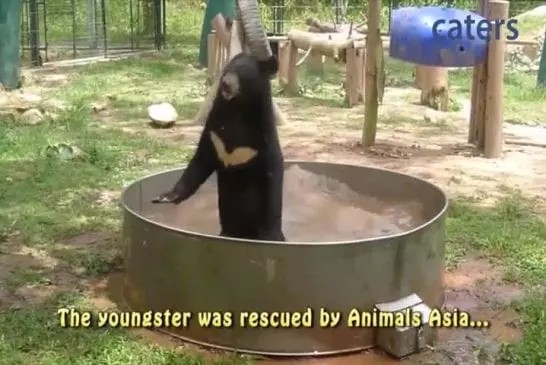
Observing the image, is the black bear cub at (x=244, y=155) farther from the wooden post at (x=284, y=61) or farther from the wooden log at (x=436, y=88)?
the wooden post at (x=284, y=61)

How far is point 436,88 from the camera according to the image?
9.65 m

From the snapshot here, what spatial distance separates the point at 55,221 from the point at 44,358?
2.00 meters

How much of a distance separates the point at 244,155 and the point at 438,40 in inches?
165

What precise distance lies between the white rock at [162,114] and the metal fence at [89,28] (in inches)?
152

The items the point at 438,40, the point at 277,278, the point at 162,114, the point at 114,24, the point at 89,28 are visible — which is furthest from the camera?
the point at 114,24

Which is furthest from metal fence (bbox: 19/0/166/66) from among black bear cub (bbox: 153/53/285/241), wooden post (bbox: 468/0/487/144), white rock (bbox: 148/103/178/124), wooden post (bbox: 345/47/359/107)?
black bear cub (bbox: 153/53/285/241)

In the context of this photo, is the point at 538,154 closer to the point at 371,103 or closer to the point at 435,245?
the point at 371,103

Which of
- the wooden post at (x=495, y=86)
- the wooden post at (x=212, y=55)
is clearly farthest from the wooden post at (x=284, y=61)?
the wooden post at (x=495, y=86)

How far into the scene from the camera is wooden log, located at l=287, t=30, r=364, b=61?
10.3 metres

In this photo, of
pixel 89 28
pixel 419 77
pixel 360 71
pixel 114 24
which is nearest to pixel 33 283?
pixel 360 71

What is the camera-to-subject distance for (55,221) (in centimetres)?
541

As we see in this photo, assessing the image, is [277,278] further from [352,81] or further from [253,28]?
[352,81]
